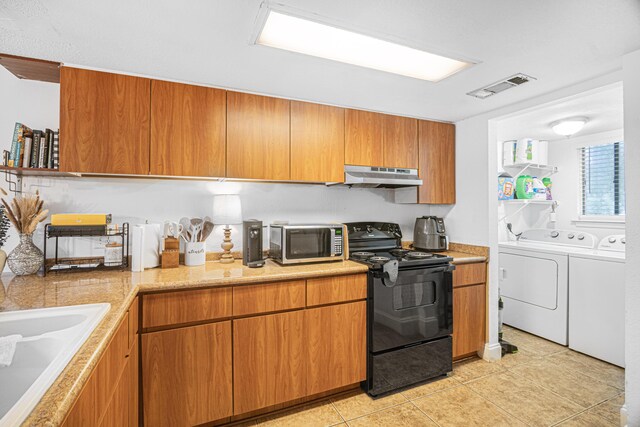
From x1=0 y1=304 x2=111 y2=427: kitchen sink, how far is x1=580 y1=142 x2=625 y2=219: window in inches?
190

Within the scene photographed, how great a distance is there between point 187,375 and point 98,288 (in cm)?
69

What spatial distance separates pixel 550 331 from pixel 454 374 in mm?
1331

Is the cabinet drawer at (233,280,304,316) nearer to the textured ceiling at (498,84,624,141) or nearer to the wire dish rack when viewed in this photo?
the wire dish rack

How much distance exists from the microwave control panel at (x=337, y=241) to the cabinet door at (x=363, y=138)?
1.95 feet

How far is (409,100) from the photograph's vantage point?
2.49m

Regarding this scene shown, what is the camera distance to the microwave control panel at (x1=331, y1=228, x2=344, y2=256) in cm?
240

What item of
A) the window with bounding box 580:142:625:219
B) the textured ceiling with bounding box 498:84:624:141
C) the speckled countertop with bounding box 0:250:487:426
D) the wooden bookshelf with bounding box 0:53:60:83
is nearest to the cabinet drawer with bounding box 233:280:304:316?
the speckled countertop with bounding box 0:250:487:426

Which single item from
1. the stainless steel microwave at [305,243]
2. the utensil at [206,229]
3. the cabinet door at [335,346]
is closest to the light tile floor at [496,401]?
the cabinet door at [335,346]

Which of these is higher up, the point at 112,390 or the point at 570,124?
the point at 570,124

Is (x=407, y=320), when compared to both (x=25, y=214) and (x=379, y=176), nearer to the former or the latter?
(x=379, y=176)

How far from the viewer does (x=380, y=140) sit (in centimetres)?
272

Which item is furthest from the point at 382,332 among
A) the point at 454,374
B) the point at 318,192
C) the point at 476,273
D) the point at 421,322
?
the point at 318,192

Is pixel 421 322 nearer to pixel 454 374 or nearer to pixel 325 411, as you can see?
pixel 454 374

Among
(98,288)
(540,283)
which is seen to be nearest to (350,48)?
(98,288)
